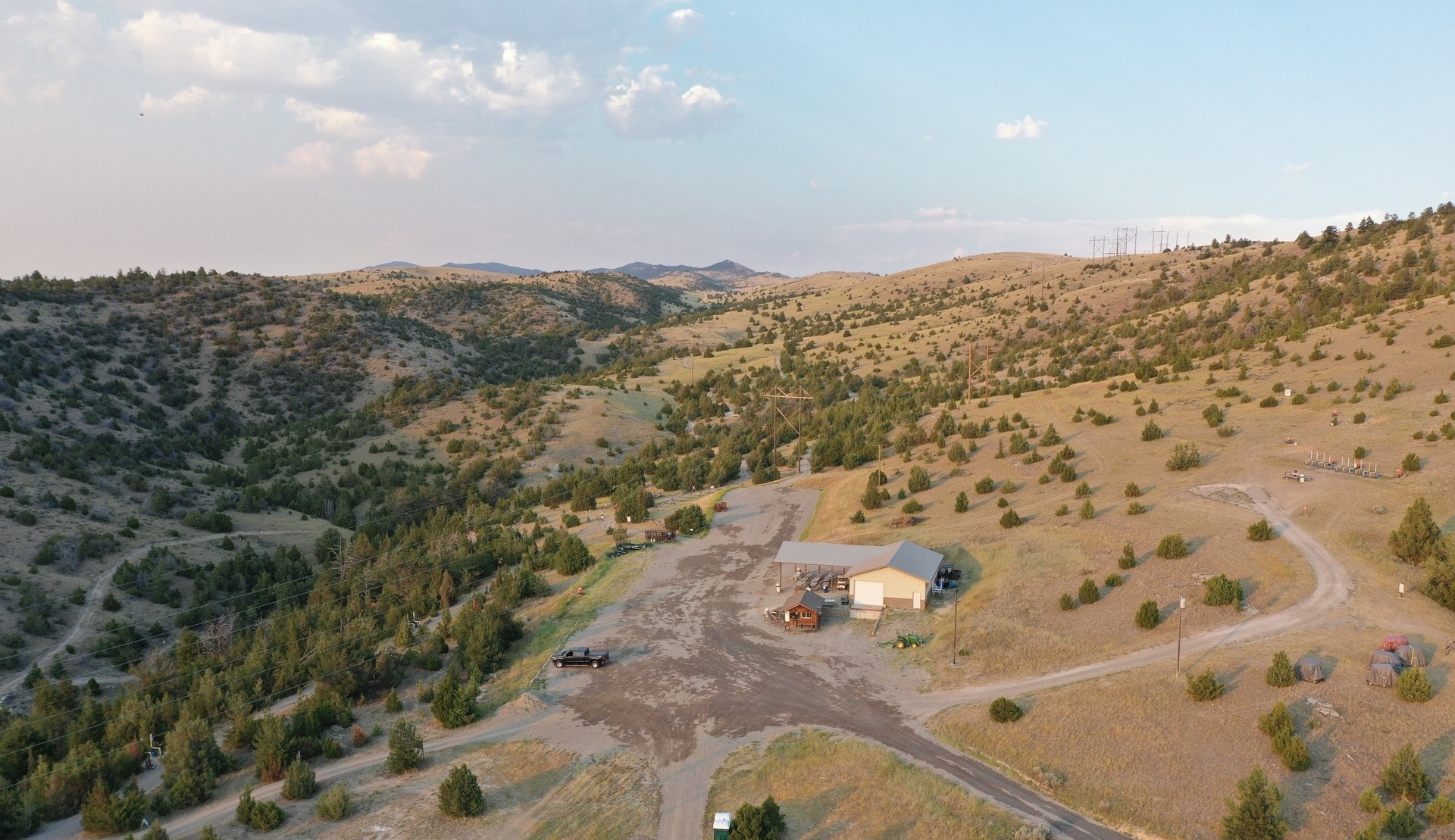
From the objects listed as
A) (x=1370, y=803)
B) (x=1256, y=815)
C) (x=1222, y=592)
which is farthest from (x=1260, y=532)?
(x=1256, y=815)

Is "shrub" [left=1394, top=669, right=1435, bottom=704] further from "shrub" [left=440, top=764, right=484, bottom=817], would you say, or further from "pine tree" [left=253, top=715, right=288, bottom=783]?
"pine tree" [left=253, top=715, right=288, bottom=783]

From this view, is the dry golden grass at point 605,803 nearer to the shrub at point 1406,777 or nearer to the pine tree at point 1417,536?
the shrub at point 1406,777

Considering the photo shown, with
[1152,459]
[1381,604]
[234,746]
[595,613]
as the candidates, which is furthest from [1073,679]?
[234,746]

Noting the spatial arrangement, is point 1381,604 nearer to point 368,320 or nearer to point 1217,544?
point 1217,544

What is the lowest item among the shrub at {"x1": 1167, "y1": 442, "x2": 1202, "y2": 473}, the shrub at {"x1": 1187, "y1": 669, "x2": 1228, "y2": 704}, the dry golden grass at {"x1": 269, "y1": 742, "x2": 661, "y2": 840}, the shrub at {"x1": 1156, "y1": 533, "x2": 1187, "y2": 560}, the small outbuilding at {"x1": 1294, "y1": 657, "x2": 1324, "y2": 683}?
the dry golden grass at {"x1": 269, "y1": 742, "x2": 661, "y2": 840}

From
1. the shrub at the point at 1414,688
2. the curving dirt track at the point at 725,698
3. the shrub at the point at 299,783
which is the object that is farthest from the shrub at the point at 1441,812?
the shrub at the point at 299,783

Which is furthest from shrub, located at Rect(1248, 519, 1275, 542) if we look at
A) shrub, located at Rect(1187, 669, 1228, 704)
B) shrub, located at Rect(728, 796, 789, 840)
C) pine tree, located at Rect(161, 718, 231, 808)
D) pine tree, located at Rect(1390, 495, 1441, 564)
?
pine tree, located at Rect(161, 718, 231, 808)
